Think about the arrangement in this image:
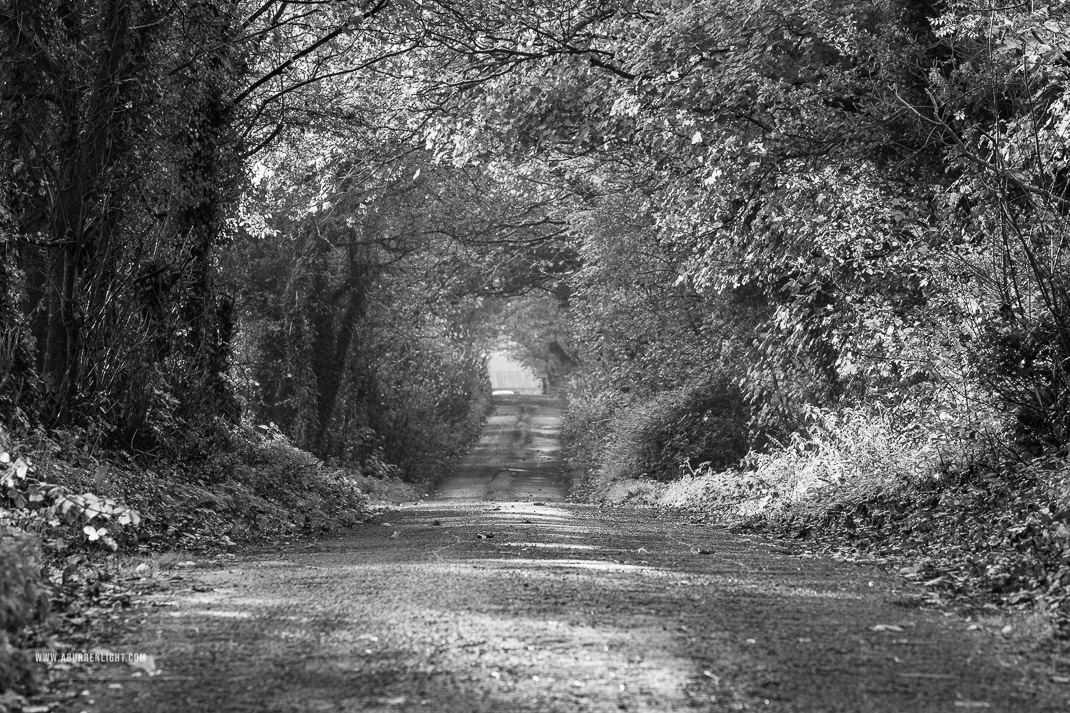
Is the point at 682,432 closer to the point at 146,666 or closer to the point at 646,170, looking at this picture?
the point at 646,170

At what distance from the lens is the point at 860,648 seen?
18.8 ft

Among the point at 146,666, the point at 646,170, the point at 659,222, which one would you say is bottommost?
the point at 146,666

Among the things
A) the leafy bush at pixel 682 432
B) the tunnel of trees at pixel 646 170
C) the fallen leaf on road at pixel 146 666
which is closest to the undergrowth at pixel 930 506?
the tunnel of trees at pixel 646 170

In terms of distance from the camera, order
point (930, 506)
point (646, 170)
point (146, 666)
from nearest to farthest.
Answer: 1. point (146, 666)
2. point (930, 506)
3. point (646, 170)

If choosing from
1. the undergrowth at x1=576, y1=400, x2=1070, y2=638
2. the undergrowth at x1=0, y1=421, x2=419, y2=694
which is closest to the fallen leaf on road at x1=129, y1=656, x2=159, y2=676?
the undergrowth at x1=0, y1=421, x2=419, y2=694

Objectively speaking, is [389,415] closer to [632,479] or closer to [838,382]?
[632,479]

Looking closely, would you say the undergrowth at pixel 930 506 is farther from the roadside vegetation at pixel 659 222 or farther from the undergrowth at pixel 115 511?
the undergrowth at pixel 115 511

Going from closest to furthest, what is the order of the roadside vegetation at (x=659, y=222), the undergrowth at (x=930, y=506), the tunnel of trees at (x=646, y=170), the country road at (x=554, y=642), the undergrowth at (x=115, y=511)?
the country road at (x=554, y=642)
the undergrowth at (x=115, y=511)
the undergrowth at (x=930, y=506)
the roadside vegetation at (x=659, y=222)
the tunnel of trees at (x=646, y=170)

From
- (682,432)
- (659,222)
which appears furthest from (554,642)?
(682,432)

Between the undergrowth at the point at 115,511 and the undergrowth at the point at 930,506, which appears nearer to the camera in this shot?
the undergrowth at the point at 115,511

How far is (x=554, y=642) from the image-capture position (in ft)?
18.9

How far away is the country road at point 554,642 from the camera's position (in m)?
4.79

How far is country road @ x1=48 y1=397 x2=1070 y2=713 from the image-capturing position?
15.7 feet

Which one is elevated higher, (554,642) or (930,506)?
(930,506)
